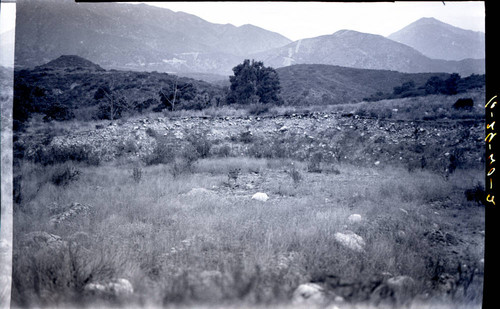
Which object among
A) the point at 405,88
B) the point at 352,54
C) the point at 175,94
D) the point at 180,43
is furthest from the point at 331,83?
the point at 180,43

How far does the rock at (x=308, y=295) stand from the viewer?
2303 mm

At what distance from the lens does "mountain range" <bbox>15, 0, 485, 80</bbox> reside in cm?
667

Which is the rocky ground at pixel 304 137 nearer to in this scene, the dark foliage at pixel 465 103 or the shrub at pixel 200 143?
the shrub at pixel 200 143

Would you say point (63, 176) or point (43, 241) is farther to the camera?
point (63, 176)

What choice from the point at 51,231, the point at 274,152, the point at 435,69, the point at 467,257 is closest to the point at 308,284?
the point at 467,257

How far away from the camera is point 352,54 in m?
12.7

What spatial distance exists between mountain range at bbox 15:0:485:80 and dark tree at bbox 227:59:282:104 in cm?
276

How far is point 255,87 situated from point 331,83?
21.8 ft

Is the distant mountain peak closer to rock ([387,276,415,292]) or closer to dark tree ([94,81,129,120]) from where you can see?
dark tree ([94,81,129,120])

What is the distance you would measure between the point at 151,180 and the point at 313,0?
4956 mm

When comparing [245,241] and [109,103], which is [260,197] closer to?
[245,241]

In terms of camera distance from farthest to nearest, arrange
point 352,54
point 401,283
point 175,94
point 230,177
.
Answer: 1. point 175,94
2. point 352,54
3. point 230,177
4. point 401,283

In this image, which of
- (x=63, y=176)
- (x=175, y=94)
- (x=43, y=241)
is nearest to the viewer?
(x=43, y=241)

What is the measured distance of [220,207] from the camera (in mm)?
4535
